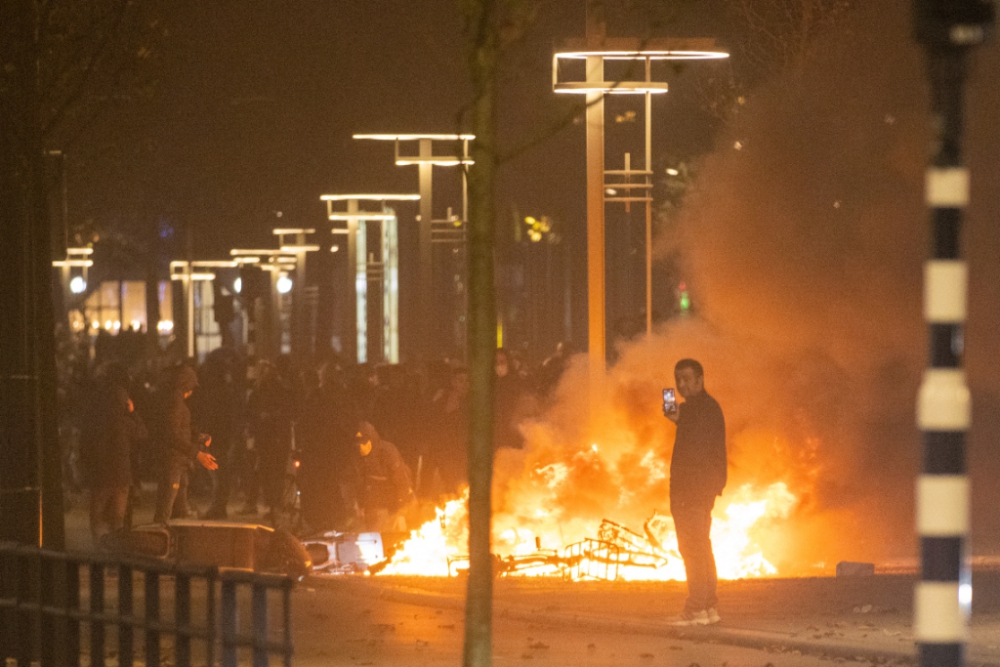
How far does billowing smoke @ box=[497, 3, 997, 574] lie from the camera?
51.2 feet

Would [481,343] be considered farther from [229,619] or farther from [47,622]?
[47,622]

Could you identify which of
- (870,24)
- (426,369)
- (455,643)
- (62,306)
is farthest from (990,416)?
(62,306)

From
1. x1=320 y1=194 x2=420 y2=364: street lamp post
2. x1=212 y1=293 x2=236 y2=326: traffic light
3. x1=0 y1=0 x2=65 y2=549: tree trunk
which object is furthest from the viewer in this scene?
x1=320 y1=194 x2=420 y2=364: street lamp post

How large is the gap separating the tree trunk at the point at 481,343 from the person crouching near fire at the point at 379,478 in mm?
10116

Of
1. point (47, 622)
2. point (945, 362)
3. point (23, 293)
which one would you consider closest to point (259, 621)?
point (47, 622)

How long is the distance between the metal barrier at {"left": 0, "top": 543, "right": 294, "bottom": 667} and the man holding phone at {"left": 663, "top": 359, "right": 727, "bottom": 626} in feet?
14.5

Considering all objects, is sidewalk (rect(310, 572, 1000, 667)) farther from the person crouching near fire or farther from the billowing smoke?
the person crouching near fire

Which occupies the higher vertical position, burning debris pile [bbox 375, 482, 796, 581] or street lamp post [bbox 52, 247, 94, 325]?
street lamp post [bbox 52, 247, 94, 325]

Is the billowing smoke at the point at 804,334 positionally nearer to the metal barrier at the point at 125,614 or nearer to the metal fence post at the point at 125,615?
the metal barrier at the point at 125,614

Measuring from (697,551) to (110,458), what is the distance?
7.01 m

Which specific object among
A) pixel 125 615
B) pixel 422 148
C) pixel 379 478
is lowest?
pixel 379 478

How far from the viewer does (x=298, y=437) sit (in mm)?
18453

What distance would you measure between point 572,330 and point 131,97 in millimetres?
32470

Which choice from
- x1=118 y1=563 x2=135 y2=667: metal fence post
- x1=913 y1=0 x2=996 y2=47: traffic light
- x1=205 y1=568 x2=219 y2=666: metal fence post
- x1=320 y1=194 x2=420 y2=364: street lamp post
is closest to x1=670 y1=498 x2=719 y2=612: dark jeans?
x1=118 y1=563 x2=135 y2=667: metal fence post
